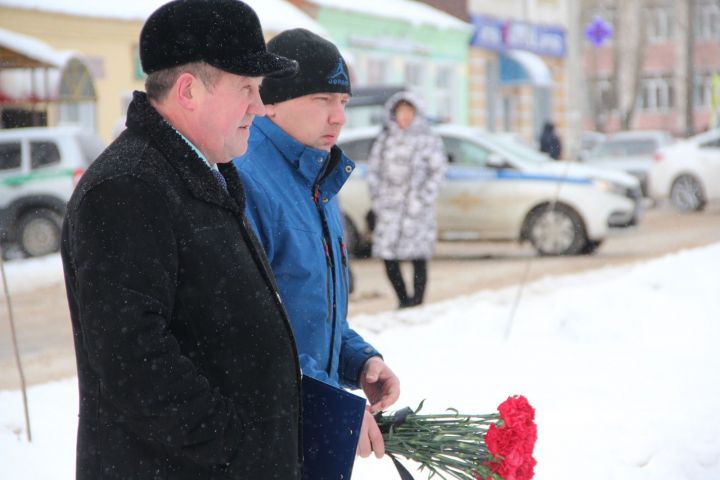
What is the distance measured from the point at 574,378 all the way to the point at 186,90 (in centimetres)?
428

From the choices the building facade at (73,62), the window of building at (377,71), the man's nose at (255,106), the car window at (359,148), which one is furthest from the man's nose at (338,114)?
the window of building at (377,71)

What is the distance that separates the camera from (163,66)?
2105 mm

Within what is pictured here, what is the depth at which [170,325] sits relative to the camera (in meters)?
2.01

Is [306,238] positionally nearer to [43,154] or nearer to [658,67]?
[43,154]

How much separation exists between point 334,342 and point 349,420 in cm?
42

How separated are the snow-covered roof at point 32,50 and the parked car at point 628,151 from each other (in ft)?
39.7

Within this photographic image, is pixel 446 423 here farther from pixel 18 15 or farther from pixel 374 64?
pixel 374 64

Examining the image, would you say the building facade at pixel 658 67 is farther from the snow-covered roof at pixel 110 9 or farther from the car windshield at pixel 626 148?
the snow-covered roof at pixel 110 9

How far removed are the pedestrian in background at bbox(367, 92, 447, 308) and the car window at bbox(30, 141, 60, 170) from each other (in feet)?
18.4

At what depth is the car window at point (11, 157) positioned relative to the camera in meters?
14.1

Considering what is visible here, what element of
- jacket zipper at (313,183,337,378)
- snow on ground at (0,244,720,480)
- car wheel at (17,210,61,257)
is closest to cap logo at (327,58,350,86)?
jacket zipper at (313,183,337,378)

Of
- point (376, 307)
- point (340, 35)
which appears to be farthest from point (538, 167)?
point (340, 35)

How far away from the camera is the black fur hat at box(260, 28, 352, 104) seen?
9.52 ft

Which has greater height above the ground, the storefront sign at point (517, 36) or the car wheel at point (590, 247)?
the storefront sign at point (517, 36)
